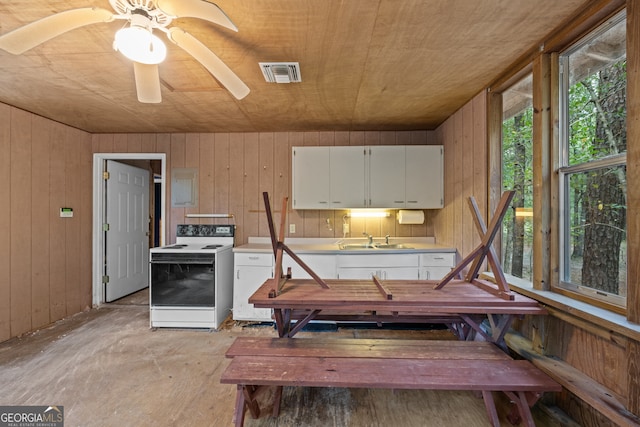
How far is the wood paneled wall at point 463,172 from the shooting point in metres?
2.42

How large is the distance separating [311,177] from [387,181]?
3.04 feet

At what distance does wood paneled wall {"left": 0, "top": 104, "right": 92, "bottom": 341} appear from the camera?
2.65 m

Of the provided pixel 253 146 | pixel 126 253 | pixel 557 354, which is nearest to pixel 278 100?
pixel 253 146

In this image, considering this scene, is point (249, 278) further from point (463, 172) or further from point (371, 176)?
point (463, 172)

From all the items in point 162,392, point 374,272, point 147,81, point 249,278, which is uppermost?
point 147,81

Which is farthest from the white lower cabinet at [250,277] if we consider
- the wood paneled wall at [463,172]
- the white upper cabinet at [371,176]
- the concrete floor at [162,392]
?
the wood paneled wall at [463,172]

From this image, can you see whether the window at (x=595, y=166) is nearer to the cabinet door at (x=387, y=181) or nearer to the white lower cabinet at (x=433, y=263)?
the white lower cabinet at (x=433, y=263)

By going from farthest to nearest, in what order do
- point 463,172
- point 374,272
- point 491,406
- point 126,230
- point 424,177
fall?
point 126,230 → point 424,177 → point 374,272 → point 463,172 → point 491,406

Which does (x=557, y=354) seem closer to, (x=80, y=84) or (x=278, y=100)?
(x=278, y=100)

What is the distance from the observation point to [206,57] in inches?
58.1

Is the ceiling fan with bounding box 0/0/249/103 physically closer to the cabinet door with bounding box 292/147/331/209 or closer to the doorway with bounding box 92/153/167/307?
the cabinet door with bounding box 292/147/331/209

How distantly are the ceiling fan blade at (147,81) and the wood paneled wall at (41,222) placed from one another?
2.08 meters

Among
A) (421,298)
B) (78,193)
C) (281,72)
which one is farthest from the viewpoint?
(78,193)

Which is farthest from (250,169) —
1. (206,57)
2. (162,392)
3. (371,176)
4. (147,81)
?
(162,392)
